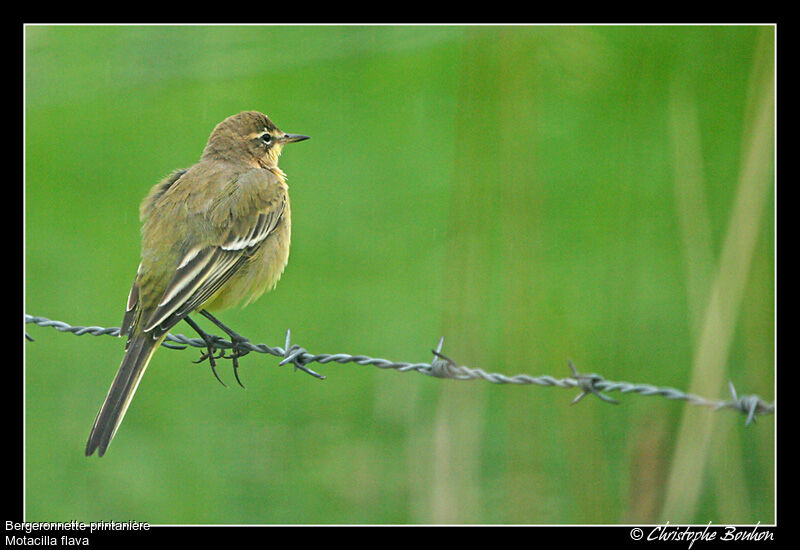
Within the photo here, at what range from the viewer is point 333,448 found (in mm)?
7312

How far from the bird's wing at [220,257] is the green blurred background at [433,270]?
1.51 meters

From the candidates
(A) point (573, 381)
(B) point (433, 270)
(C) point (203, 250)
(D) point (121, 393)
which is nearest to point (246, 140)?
(C) point (203, 250)

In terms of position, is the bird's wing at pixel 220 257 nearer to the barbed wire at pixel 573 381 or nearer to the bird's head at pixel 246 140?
the bird's head at pixel 246 140

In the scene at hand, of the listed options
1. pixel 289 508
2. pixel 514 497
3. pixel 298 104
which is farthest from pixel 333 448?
pixel 298 104

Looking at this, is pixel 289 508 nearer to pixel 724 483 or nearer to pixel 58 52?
pixel 724 483

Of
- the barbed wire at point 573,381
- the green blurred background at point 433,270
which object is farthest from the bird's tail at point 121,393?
the green blurred background at point 433,270

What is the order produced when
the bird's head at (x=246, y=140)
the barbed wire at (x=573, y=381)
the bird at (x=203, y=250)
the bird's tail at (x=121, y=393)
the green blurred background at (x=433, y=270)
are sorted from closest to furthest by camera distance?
the barbed wire at (x=573, y=381) → the green blurred background at (x=433, y=270) → the bird's tail at (x=121, y=393) → the bird at (x=203, y=250) → the bird's head at (x=246, y=140)

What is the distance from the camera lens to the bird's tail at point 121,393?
4785mm

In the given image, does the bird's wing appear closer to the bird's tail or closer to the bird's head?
the bird's tail

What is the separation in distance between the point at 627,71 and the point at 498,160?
552cm

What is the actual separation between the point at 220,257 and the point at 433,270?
391 centimetres

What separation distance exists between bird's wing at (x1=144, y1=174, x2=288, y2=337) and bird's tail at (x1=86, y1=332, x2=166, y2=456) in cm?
9

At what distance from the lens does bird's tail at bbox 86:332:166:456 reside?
4785 mm

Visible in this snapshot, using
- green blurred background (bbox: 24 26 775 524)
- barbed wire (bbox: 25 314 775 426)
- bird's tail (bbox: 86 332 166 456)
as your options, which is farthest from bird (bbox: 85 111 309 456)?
green blurred background (bbox: 24 26 775 524)
